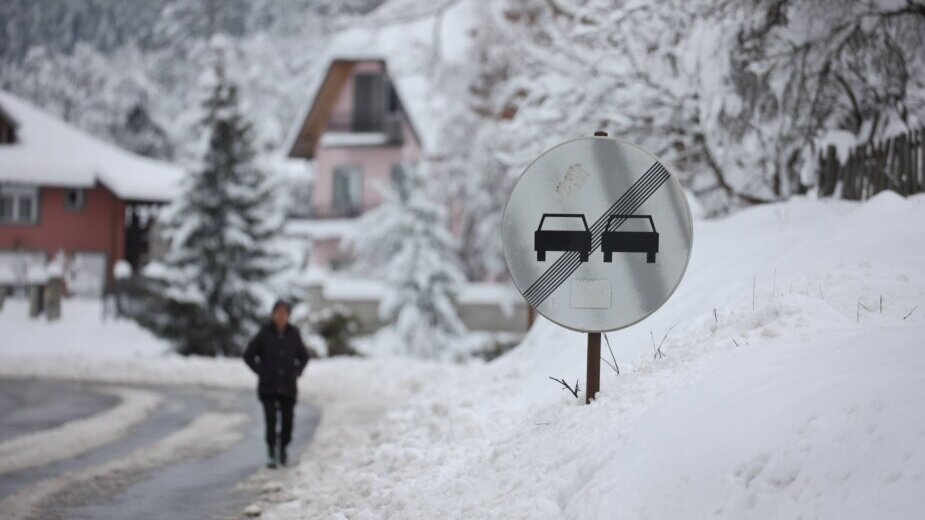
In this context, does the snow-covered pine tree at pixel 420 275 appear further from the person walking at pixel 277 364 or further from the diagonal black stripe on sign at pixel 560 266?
the diagonal black stripe on sign at pixel 560 266

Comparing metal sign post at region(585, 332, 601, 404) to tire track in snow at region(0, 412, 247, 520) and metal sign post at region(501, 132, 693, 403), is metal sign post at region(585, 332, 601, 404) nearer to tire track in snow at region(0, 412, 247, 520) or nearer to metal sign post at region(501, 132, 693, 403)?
metal sign post at region(501, 132, 693, 403)

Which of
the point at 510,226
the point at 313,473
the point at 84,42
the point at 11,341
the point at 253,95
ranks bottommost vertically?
the point at 11,341

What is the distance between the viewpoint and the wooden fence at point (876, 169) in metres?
10.6

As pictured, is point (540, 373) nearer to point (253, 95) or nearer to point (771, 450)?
point (771, 450)

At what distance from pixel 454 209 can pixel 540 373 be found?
33668mm

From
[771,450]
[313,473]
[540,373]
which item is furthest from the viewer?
[540,373]

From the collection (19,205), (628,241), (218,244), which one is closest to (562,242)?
(628,241)

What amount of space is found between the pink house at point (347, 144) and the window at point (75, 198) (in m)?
8.76

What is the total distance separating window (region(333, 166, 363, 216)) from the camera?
159 feet

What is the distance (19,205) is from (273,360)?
37.6 metres

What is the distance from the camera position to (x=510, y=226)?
6520mm

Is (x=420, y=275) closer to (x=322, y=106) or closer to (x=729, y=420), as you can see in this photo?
(x=322, y=106)

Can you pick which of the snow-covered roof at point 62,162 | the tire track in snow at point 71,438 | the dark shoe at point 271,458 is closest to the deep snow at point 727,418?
the dark shoe at point 271,458

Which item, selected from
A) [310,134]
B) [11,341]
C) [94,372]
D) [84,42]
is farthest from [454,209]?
[84,42]
